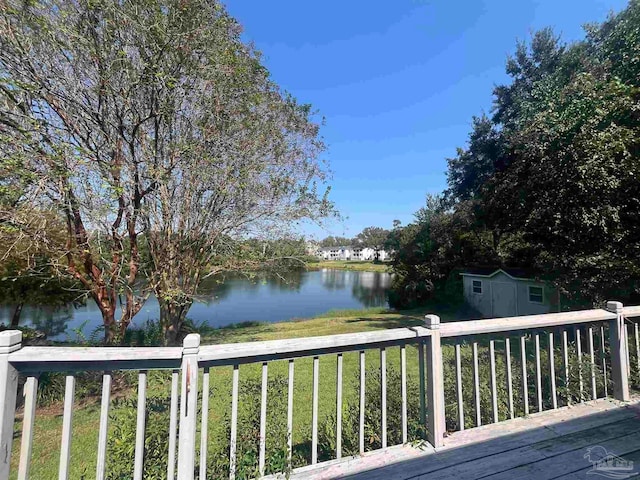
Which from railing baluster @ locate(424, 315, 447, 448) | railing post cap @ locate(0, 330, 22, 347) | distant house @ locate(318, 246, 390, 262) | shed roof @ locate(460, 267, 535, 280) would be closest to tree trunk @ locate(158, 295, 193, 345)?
railing post cap @ locate(0, 330, 22, 347)

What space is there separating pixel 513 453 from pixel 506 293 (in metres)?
11.9

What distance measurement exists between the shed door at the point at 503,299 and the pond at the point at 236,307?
25.7 ft

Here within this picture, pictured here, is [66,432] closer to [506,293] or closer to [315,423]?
[315,423]

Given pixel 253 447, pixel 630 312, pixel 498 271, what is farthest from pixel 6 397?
pixel 498 271

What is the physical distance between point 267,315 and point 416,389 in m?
14.4

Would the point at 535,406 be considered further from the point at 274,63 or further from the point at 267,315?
the point at 267,315

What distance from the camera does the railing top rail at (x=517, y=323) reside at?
6.79 feet

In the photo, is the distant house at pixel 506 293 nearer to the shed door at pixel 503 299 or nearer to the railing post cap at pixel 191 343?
the shed door at pixel 503 299

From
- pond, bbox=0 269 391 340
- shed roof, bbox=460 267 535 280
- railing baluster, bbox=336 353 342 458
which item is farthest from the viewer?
shed roof, bbox=460 267 535 280

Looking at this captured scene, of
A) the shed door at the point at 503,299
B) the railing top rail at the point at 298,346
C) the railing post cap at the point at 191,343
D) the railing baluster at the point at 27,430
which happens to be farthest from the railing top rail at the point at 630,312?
the shed door at the point at 503,299

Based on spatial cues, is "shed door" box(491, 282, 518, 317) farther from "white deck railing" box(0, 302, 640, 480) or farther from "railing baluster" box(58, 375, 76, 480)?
"railing baluster" box(58, 375, 76, 480)

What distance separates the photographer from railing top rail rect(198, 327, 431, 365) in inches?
61.4

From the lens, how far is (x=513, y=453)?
1.90 metres

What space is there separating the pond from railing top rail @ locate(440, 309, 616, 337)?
543 centimetres
